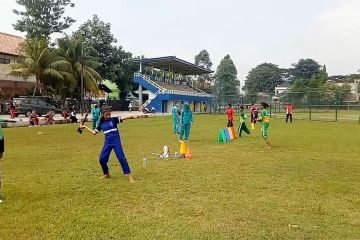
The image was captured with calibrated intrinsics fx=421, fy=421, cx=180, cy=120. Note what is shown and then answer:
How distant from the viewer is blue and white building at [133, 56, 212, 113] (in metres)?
A: 59.6

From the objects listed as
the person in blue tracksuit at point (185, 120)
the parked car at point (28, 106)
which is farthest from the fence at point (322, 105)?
the parked car at point (28, 106)

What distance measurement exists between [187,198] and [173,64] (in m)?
57.4

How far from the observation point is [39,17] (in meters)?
52.3

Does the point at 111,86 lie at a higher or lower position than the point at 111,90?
higher

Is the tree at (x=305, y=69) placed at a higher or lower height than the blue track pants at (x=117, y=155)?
higher

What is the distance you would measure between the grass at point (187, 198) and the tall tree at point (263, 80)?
103m

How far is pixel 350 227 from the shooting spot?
18.7 feet

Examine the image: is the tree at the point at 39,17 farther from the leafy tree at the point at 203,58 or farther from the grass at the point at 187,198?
the leafy tree at the point at 203,58

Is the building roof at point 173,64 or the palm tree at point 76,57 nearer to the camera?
the palm tree at point 76,57

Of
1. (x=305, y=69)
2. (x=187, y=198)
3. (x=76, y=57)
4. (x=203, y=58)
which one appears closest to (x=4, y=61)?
(x=76, y=57)

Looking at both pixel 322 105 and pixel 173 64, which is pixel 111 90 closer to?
pixel 173 64

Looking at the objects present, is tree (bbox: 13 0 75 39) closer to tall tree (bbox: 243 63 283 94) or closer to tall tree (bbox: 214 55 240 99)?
tall tree (bbox: 214 55 240 99)

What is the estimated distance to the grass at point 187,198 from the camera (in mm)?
5574

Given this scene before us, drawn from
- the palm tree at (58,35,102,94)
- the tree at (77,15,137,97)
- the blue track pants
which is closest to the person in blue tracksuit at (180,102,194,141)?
the blue track pants
